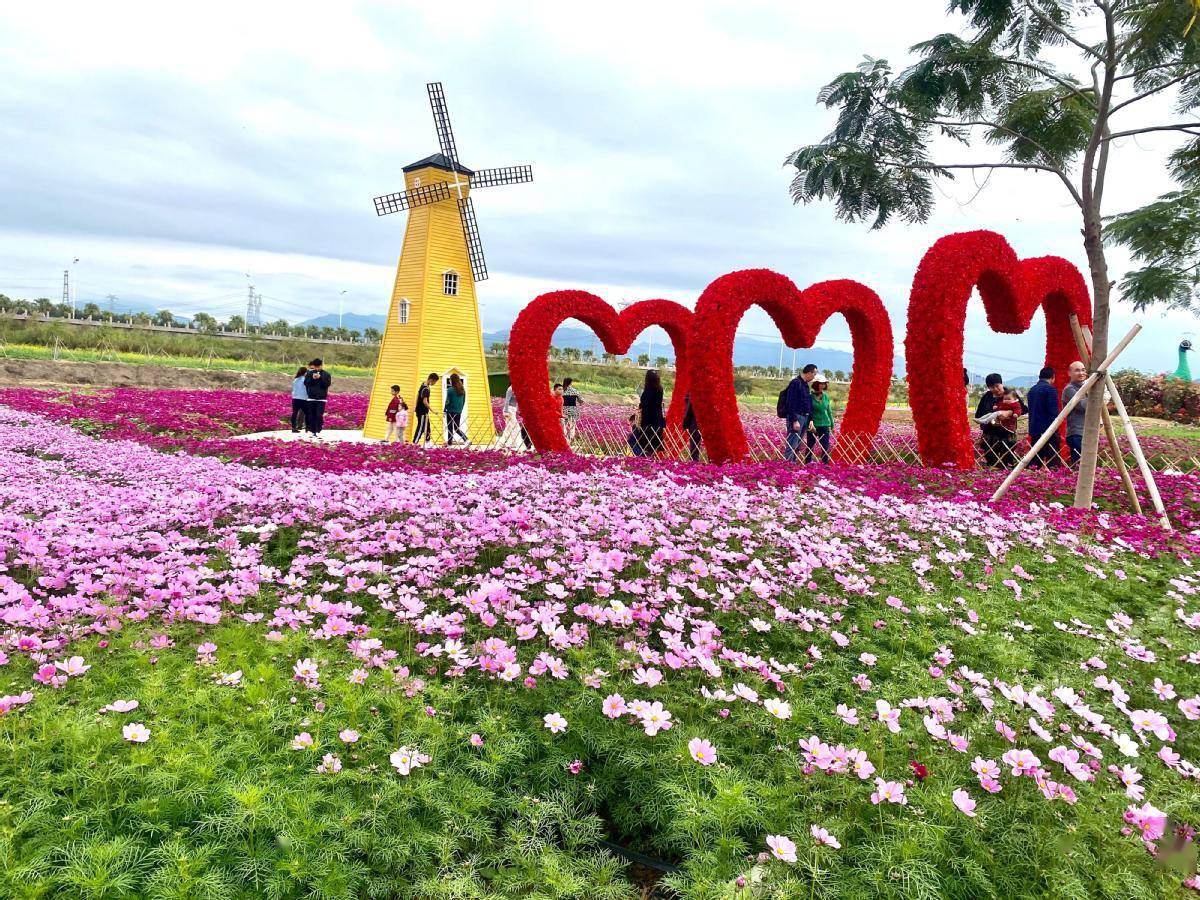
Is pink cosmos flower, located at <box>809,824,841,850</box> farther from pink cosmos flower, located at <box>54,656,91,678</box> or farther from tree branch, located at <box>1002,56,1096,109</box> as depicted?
tree branch, located at <box>1002,56,1096,109</box>

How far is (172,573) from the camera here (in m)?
4.64

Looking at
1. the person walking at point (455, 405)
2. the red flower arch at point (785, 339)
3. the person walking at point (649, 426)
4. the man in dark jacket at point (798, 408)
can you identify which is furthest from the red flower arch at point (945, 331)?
the person walking at point (455, 405)

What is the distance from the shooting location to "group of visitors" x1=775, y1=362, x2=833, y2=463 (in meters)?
11.6

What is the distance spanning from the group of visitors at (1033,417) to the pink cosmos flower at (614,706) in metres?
10.1

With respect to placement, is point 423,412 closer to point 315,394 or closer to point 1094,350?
point 315,394

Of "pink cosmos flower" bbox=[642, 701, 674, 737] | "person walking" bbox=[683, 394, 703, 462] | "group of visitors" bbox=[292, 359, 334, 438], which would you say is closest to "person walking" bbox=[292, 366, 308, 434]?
"group of visitors" bbox=[292, 359, 334, 438]

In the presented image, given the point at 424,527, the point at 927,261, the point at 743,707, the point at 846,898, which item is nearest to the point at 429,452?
the point at 424,527

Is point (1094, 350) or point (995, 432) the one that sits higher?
point (1094, 350)

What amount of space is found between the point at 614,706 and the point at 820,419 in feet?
32.7

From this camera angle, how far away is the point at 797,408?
11570 millimetres

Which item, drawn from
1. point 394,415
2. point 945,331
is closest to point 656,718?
point 945,331

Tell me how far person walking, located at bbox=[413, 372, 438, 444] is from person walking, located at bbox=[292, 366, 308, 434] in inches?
96.3

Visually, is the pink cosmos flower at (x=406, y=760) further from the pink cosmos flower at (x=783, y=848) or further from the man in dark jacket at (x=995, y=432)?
the man in dark jacket at (x=995, y=432)

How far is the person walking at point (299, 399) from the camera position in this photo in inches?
625
